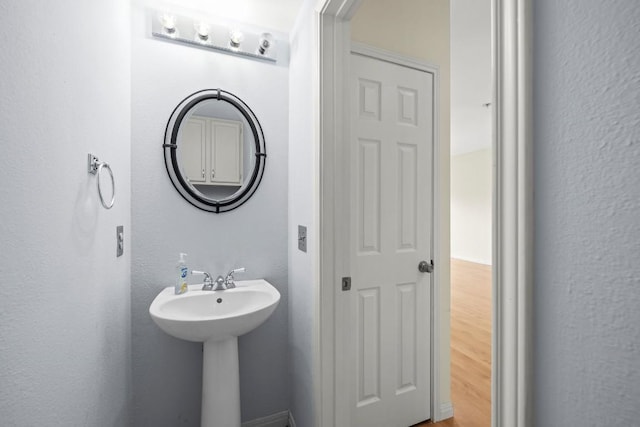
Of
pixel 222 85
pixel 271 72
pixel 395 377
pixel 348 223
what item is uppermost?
pixel 271 72

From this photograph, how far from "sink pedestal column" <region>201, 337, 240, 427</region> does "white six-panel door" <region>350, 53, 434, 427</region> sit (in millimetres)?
612

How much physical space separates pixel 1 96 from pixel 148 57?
3.70ft

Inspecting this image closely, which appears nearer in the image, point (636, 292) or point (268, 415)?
point (636, 292)

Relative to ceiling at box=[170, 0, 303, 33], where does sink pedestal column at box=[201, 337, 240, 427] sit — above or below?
below

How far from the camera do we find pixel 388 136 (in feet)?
4.91

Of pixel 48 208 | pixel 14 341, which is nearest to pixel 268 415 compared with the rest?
pixel 14 341

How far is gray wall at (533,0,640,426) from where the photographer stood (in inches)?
12.1

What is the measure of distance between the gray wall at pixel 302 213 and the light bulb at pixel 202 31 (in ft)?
1.57

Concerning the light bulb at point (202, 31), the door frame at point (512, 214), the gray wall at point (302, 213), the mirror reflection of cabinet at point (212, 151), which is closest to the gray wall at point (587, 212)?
the door frame at point (512, 214)

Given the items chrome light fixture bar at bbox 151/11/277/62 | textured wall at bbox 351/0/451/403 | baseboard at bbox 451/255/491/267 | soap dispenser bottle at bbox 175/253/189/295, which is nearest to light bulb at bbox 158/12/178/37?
chrome light fixture bar at bbox 151/11/277/62

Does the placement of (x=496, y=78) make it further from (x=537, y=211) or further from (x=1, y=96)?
(x=1, y=96)

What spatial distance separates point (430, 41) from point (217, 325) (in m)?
1.89

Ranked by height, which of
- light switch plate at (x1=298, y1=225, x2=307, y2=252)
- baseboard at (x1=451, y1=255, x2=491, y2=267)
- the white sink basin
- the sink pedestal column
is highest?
light switch plate at (x1=298, y1=225, x2=307, y2=252)

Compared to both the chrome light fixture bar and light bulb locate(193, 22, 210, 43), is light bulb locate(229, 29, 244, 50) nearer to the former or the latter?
the chrome light fixture bar
